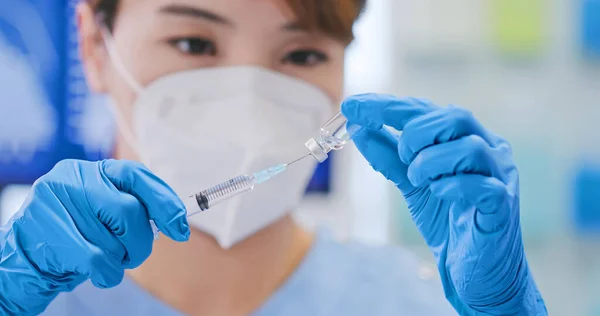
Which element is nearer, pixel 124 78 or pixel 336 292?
pixel 124 78

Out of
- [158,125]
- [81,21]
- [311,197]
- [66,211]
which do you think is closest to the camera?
[66,211]

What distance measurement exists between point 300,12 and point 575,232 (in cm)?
142

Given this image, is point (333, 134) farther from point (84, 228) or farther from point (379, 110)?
point (84, 228)

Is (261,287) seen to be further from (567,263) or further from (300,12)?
(567,263)

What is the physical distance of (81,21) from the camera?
1.25 m

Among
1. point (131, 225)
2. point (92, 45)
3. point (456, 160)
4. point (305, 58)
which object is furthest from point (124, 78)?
point (456, 160)

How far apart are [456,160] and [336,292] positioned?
0.58 meters

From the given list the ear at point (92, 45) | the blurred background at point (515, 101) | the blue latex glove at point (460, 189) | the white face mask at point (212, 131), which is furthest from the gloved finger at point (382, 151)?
the blurred background at point (515, 101)

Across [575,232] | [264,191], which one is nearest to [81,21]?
[264,191]

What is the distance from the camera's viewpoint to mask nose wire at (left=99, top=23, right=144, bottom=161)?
115 centimetres

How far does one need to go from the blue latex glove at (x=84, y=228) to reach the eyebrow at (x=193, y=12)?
0.41m

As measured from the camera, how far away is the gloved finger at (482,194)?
785 mm

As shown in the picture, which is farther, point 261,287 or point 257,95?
point 261,287

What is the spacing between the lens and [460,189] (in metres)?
0.79
